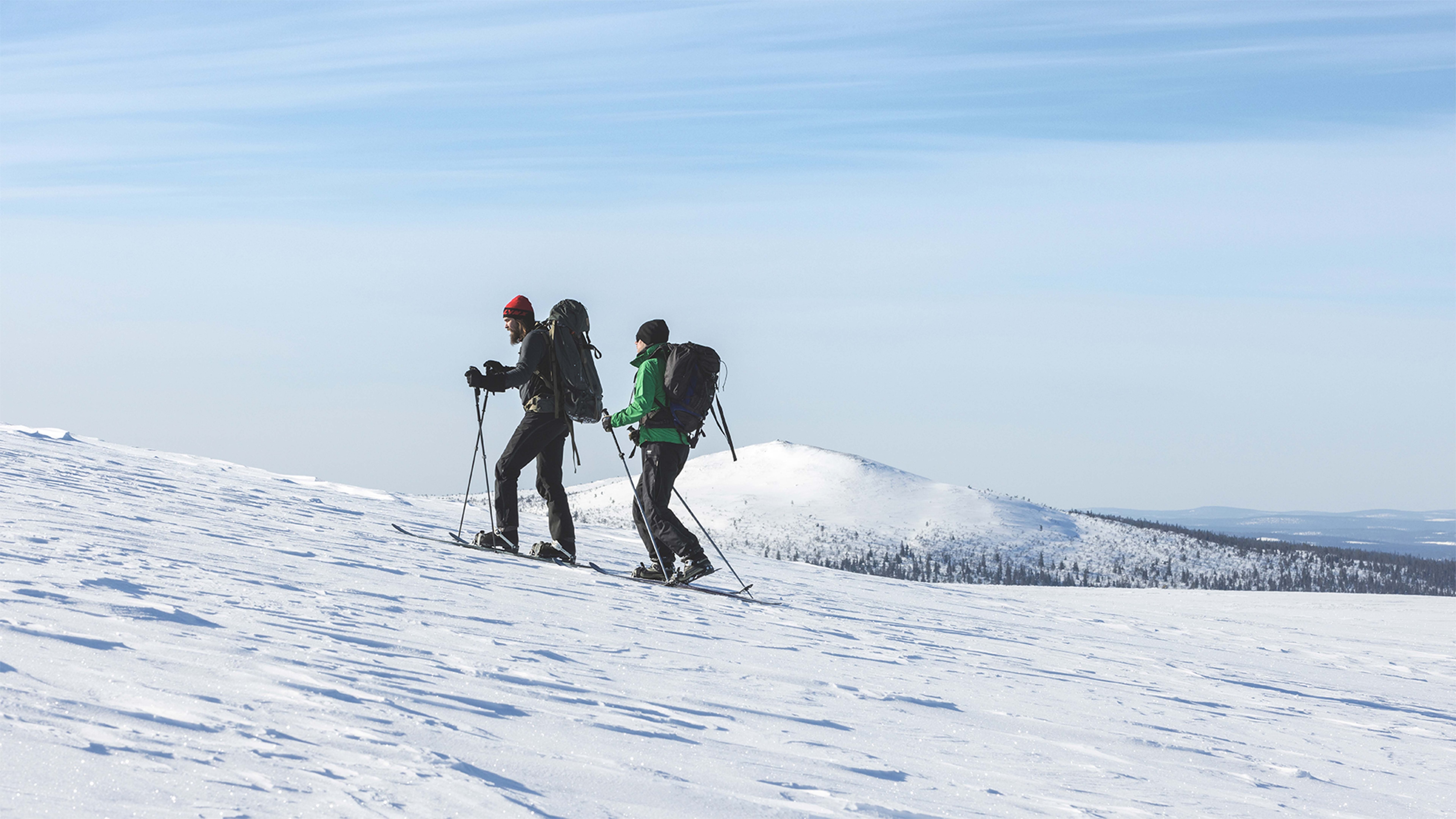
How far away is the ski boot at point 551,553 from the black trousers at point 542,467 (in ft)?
0.14

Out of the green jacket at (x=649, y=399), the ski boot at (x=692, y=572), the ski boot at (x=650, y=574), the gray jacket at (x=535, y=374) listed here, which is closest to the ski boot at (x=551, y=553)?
the ski boot at (x=650, y=574)

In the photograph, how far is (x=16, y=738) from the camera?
9.68 ft

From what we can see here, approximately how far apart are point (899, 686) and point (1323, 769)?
2.12 meters

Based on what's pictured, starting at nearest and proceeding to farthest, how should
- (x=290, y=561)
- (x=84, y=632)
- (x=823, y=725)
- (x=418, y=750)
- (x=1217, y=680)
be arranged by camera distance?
(x=418, y=750) → (x=84, y=632) → (x=823, y=725) → (x=290, y=561) → (x=1217, y=680)

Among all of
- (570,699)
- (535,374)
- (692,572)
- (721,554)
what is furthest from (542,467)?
(570,699)

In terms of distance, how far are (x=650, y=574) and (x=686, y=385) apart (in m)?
1.87

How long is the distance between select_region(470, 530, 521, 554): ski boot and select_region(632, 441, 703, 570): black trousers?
1.50 metres

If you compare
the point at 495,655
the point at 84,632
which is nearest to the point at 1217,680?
the point at 495,655

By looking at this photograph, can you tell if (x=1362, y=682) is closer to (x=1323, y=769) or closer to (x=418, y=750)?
(x=1323, y=769)

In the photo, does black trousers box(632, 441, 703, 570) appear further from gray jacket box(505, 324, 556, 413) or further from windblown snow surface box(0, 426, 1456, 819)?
gray jacket box(505, 324, 556, 413)

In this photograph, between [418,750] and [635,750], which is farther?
[635,750]

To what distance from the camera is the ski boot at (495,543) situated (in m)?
10.1

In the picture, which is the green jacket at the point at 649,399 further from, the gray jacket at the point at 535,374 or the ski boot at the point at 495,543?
the ski boot at the point at 495,543

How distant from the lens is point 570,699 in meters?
4.51
